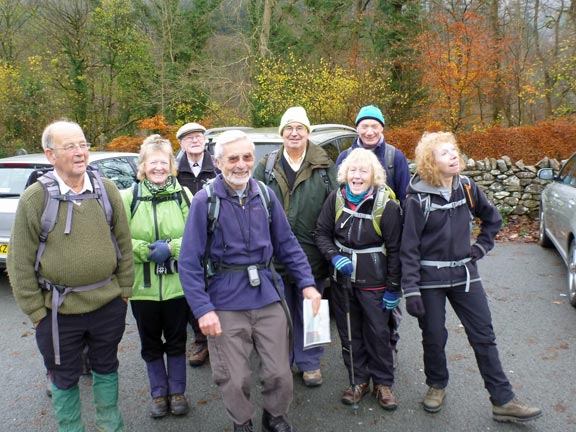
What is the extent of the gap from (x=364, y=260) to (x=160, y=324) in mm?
1508

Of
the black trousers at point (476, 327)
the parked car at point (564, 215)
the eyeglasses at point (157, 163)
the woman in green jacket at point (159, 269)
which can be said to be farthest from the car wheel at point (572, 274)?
the eyeglasses at point (157, 163)

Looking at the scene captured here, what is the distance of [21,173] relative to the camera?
6273 mm

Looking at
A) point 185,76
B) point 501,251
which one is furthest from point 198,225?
point 185,76

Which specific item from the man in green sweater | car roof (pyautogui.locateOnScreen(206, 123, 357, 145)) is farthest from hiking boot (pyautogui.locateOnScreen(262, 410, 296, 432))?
car roof (pyautogui.locateOnScreen(206, 123, 357, 145))

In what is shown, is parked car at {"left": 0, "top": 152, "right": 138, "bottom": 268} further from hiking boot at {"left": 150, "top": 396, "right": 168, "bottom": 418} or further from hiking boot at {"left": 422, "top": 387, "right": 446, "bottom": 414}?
hiking boot at {"left": 422, "top": 387, "right": 446, "bottom": 414}

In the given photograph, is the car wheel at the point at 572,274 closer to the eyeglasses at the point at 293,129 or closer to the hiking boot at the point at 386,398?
the hiking boot at the point at 386,398

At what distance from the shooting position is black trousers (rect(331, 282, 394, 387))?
3.36 meters

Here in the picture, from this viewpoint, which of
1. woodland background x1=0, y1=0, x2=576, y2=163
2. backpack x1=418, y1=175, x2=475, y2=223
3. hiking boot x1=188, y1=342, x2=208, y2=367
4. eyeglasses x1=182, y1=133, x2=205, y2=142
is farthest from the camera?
woodland background x1=0, y1=0, x2=576, y2=163

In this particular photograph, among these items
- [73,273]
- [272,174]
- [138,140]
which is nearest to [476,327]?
[272,174]

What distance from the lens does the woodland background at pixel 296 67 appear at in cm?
1293

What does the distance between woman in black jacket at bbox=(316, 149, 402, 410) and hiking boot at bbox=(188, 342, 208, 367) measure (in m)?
1.37

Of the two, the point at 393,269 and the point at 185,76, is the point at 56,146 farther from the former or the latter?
the point at 185,76

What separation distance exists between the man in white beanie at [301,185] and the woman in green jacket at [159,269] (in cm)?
74

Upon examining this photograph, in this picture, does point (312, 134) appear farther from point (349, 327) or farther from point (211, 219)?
point (211, 219)
